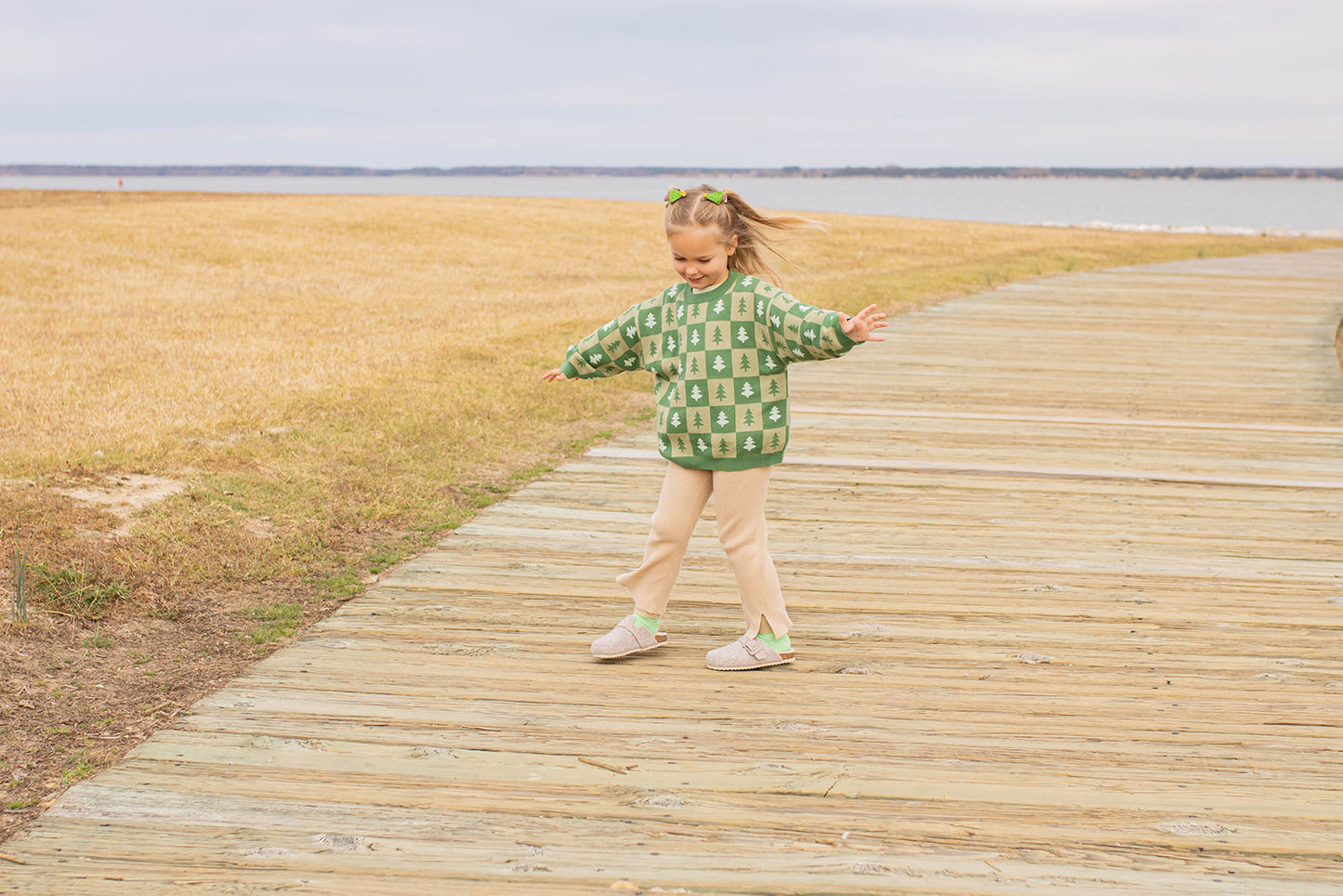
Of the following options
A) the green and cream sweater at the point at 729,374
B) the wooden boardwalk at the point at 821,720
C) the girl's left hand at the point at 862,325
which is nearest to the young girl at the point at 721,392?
the green and cream sweater at the point at 729,374

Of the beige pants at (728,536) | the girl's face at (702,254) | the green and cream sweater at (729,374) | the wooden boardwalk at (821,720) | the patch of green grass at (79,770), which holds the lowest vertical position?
the patch of green grass at (79,770)

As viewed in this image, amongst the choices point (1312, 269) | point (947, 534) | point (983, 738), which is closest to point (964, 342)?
point (947, 534)

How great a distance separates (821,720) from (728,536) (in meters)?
0.74

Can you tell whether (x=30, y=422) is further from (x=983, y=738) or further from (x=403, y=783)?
(x=983, y=738)

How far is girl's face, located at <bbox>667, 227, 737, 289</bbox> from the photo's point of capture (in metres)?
3.64

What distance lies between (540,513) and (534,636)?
166cm

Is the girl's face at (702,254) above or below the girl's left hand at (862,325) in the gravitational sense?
above

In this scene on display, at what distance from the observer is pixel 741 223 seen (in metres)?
3.74

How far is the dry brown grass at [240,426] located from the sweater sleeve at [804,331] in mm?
131

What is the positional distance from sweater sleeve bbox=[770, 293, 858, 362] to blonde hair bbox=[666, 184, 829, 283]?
22cm

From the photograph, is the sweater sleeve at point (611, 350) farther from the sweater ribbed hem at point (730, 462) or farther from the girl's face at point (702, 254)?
the sweater ribbed hem at point (730, 462)

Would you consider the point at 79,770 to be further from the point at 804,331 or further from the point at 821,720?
the point at 804,331

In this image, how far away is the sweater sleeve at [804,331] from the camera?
11.4ft

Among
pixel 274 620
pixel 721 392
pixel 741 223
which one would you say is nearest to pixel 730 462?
pixel 721 392
